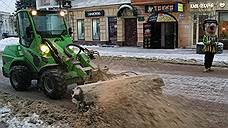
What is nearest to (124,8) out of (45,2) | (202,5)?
(202,5)

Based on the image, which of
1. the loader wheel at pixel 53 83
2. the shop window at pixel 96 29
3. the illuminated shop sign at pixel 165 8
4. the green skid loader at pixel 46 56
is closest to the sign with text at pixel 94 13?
the shop window at pixel 96 29

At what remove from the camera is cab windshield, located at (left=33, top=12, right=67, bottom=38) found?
29.7 feet

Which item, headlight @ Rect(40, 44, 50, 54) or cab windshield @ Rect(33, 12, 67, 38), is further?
cab windshield @ Rect(33, 12, 67, 38)

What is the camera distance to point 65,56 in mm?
8453

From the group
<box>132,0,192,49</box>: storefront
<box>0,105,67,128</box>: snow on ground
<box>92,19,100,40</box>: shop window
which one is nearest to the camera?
<box>0,105,67,128</box>: snow on ground

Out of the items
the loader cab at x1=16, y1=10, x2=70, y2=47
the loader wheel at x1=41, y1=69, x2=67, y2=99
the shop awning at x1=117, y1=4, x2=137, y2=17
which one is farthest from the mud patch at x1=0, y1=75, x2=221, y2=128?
the shop awning at x1=117, y1=4, x2=137, y2=17

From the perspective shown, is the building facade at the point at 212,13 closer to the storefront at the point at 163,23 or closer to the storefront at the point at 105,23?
the storefront at the point at 163,23

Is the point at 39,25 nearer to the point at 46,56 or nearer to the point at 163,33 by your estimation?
the point at 46,56

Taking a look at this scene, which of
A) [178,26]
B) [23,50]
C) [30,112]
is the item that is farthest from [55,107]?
[178,26]

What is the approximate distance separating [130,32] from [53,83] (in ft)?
56.6

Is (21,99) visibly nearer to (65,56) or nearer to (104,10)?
(65,56)

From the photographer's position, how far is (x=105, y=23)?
26.0 metres

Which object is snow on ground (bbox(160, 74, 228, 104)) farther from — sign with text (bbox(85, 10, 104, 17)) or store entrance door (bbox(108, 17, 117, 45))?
sign with text (bbox(85, 10, 104, 17))

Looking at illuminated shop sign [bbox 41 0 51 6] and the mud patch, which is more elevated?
illuminated shop sign [bbox 41 0 51 6]
